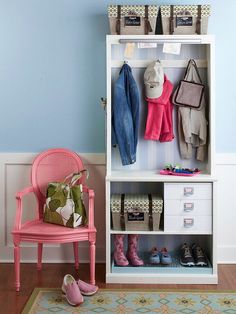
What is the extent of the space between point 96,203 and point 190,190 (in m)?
0.83

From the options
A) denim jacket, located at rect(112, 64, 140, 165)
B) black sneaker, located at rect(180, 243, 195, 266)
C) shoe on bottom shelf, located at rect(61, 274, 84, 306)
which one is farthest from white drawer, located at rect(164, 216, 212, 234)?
shoe on bottom shelf, located at rect(61, 274, 84, 306)

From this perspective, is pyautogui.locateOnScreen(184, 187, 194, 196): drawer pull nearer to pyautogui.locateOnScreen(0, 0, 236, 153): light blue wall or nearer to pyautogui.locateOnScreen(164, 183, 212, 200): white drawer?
pyautogui.locateOnScreen(164, 183, 212, 200): white drawer

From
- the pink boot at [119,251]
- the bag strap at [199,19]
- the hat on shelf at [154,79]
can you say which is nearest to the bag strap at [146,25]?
the hat on shelf at [154,79]

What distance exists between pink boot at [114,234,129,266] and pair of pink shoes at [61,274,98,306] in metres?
0.38

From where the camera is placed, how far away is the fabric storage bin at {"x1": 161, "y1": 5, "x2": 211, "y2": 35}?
11.4ft

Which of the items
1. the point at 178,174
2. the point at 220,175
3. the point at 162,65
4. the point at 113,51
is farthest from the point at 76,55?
the point at 220,175

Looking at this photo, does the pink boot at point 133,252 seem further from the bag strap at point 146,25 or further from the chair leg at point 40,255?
the bag strap at point 146,25

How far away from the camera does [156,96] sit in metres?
3.60

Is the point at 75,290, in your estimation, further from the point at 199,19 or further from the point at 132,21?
the point at 199,19

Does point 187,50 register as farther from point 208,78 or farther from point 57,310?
point 57,310

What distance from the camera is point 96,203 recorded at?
390 cm

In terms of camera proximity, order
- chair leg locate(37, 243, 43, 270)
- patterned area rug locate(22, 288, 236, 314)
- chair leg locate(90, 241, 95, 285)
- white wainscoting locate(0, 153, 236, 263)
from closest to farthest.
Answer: patterned area rug locate(22, 288, 236, 314)
chair leg locate(90, 241, 95, 285)
chair leg locate(37, 243, 43, 270)
white wainscoting locate(0, 153, 236, 263)

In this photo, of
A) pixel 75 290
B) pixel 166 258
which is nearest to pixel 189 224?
pixel 166 258

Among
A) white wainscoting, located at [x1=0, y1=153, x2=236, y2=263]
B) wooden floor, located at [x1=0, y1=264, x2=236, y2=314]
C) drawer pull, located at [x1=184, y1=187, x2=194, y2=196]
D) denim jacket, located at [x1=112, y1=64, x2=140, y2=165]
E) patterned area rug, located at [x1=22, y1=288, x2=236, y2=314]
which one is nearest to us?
patterned area rug, located at [x1=22, y1=288, x2=236, y2=314]
